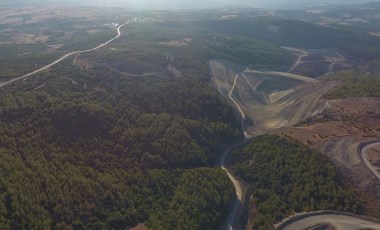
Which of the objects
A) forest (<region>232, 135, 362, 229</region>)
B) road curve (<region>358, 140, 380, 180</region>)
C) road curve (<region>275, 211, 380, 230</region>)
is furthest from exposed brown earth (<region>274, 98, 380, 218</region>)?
road curve (<region>275, 211, 380, 230</region>)

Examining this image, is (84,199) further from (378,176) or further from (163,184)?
(378,176)

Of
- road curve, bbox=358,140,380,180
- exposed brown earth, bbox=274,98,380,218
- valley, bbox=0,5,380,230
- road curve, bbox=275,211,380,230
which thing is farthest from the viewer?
road curve, bbox=358,140,380,180

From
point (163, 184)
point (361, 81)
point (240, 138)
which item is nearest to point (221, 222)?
point (163, 184)

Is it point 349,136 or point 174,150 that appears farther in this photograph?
point 174,150

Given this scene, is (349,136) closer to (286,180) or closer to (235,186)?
(286,180)

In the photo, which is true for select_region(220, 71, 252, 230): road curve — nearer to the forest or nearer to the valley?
the valley

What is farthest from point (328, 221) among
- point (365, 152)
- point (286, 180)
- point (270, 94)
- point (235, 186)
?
point (270, 94)

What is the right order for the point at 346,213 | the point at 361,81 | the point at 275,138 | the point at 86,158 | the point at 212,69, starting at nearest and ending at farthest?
the point at 346,213 < the point at 86,158 < the point at 275,138 < the point at 361,81 < the point at 212,69
